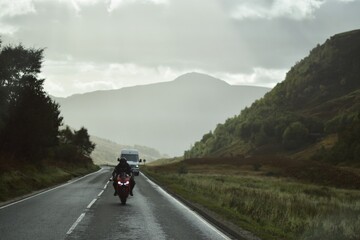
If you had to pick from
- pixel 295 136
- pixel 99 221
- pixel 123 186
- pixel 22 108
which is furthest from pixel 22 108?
pixel 295 136

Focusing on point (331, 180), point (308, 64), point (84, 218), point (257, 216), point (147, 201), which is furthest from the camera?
point (308, 64)

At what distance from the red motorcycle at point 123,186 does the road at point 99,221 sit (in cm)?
40

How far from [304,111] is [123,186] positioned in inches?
5282

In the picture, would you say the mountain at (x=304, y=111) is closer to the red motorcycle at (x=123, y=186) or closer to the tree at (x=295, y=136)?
the tree at (x=295, y=136)

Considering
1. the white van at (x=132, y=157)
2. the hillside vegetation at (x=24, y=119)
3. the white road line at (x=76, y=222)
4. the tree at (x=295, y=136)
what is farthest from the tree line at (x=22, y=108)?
the tree at (x=295, y=136)

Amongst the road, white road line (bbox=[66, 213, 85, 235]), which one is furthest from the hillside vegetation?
white road line (bbox=[66, 213, 85, 235])

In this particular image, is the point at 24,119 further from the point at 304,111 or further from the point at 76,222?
the point at 304,111

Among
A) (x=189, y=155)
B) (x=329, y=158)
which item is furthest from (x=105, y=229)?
(x=189, y=155)

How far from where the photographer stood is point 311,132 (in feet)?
392

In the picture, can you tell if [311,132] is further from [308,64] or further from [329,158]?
[308,64]

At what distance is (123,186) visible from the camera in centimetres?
1797

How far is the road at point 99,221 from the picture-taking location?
10.6 m

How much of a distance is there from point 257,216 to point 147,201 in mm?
5978

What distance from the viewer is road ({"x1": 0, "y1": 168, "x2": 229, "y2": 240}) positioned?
34.7 feet
